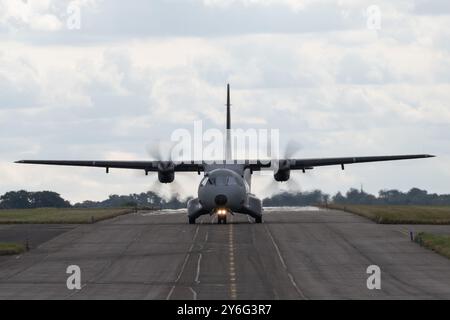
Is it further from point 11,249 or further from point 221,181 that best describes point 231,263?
point 221,181

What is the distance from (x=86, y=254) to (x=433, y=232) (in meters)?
22.1

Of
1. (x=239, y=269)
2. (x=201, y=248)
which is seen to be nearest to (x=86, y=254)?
(x=201, y=248)

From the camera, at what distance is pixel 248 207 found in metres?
80.8

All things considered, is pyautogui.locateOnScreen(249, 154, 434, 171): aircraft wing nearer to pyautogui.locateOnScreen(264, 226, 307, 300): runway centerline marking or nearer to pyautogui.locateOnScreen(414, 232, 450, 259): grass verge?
pyautogui.locateOnScreen(264, 226, 307, 300): runway centerline marking

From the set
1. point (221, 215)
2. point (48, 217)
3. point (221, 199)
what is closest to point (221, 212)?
point (221, 215)

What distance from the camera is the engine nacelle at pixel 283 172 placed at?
8619 cm

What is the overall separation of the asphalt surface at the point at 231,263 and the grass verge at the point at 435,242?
0.69 meters

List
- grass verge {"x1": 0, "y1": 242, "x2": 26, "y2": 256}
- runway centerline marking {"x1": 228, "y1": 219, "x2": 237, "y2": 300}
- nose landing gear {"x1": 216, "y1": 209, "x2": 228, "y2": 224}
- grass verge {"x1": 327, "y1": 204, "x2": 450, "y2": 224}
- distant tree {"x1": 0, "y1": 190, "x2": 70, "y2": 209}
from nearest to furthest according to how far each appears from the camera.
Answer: runway centerline marking {"x1": 228, "y1": 219, "x2": 237, "y2": 300} → grass verge {"x1": 0, "y1": 242, "x2": 26, "y2": 256} → nose landing gear {"x1": 216, "y1": 209, "x2": 228, "y2": 224} → grass verge {"x1": 327, "y1": 204, "x2": 450, "y2": 224} → distant tree {"x1": 0, "y1": 190, "x2": 70, "y2": 209}

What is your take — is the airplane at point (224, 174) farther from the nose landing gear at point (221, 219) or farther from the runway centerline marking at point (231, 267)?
the runway centerline marking at point (231, 267)

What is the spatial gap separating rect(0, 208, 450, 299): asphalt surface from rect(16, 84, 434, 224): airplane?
1386mm

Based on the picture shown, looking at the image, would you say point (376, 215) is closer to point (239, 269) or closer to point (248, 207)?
point (248, 207)

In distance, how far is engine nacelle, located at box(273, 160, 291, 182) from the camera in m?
86.2

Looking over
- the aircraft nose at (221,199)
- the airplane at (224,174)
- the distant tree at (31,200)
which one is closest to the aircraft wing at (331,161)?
the airplane at (224,174)

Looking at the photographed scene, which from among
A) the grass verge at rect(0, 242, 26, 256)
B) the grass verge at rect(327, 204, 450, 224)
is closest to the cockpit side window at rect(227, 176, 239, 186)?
the grass verge at rect(327, 204, 450, 224)
